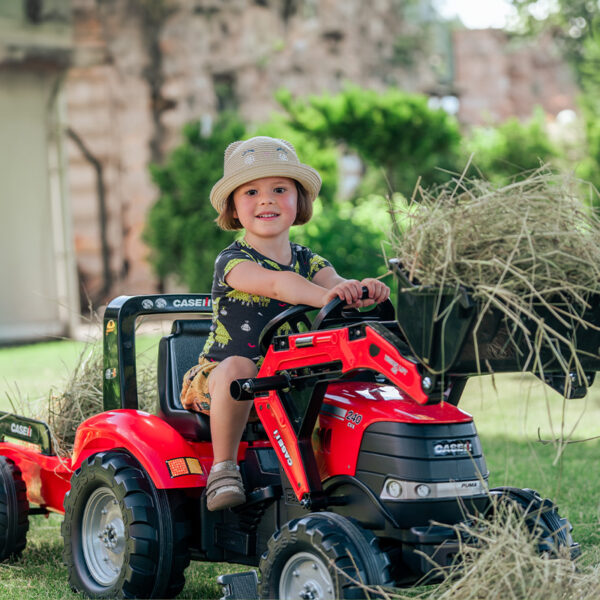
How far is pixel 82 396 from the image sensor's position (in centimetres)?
534

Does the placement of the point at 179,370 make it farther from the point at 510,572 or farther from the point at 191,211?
the point at 191,211

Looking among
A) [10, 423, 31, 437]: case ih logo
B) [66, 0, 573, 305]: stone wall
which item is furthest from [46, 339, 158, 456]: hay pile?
[66, 0, 573, 305]: stone wall

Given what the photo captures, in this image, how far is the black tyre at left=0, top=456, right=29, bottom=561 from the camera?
4.70 metres

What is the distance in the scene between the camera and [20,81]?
1975 cm

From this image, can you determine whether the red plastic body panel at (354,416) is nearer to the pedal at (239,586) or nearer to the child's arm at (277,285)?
the child's arm at (277,285)

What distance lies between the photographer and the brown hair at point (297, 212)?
409 centimetres

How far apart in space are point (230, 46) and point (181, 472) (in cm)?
2234

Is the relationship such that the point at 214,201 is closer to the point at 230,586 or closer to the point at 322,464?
the point at 322,464

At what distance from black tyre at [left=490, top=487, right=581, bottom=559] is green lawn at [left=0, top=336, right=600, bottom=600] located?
0.30 ft

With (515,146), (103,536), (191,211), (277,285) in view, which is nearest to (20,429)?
(103,536)

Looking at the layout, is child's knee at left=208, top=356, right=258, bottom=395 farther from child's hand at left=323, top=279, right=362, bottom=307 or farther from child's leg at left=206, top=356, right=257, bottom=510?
child's hand at left=323, top=279, right=362, bottom=307

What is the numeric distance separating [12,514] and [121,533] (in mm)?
901

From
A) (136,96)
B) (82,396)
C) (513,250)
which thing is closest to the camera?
(513,250)

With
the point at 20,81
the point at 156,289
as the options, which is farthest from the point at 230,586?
the point at 156,289
